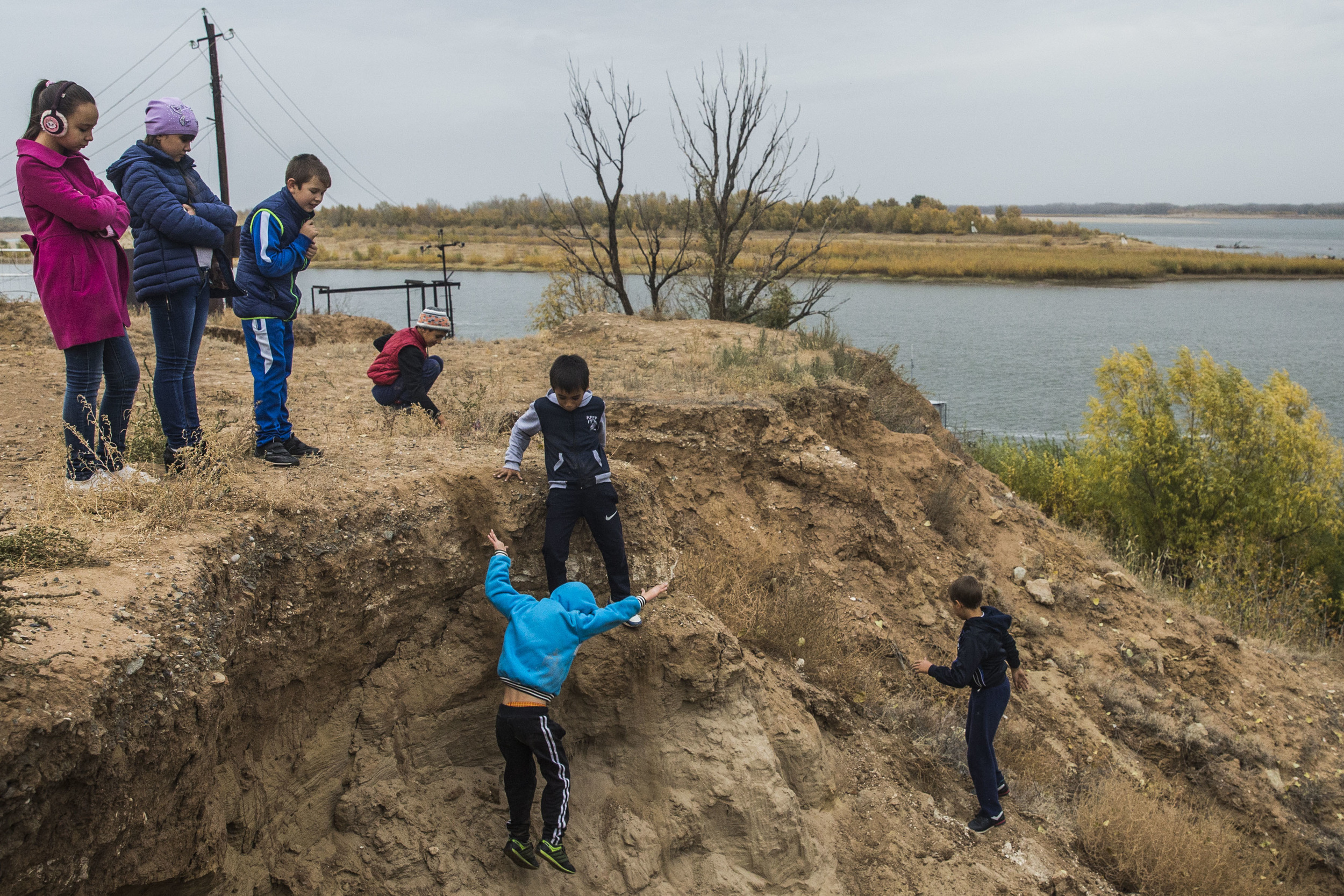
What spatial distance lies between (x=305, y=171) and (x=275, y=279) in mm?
668

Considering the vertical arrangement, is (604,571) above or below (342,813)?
above

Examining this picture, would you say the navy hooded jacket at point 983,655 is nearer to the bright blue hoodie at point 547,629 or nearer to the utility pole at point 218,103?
the bright blue hoodie at point 547,629

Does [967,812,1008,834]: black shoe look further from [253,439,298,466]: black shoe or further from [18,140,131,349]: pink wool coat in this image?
[18,140,131,349]: pink wool coat

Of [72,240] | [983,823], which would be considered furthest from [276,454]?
[983,823]

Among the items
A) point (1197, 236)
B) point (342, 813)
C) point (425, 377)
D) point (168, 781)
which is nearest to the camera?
point (168, 781)

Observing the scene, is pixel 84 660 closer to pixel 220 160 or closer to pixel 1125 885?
pixel 1125 885

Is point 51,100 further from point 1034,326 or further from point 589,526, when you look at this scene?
point 1034,326

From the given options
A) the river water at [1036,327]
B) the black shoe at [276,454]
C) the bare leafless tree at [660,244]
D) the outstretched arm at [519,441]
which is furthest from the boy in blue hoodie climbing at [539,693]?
the river water at [1036,327]

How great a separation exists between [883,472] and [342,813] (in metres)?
6.99

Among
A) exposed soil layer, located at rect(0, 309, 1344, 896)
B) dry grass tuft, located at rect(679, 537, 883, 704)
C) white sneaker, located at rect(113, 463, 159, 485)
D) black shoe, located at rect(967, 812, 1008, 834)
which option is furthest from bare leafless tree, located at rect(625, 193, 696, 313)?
white sneaker, located at rect(113, 463, 159, 485)

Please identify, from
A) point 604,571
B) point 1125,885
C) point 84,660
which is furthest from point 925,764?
point 84,660

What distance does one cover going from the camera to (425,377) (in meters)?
7.11

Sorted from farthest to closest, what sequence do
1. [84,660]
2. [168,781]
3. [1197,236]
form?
[1197,236] < [168,781] < [84,660]

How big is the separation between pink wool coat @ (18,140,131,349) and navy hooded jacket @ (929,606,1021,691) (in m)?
5.50
